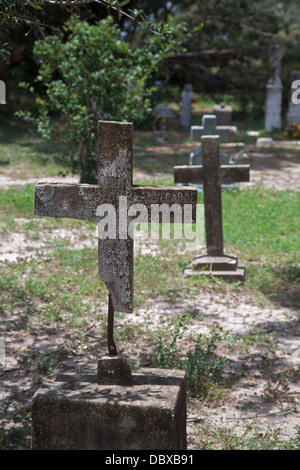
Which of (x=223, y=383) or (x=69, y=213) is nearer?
(x=69, y=213)

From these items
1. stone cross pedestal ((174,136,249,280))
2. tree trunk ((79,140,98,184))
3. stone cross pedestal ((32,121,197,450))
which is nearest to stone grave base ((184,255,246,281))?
stone cross pedestal ((174,136,249,280))

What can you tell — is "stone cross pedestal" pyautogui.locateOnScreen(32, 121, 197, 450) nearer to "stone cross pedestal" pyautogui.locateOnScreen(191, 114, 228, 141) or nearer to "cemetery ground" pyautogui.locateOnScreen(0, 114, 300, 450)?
"cemetery ground" pyautogui.locateOnScreen(0, 114, 300, 450)

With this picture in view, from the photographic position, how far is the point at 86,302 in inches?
220

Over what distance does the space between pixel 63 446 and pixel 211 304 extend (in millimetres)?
3007

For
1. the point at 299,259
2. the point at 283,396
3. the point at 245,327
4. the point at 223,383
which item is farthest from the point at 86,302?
the point at 299,259

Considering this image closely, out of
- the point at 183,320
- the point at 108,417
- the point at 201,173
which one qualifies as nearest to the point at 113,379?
the point at 108,417

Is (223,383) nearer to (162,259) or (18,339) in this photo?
(18,339)

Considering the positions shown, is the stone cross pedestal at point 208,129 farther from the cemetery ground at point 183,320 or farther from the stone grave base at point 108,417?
the stone grave base at point 108,417

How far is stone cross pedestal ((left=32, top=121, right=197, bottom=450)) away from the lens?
9.13 ft

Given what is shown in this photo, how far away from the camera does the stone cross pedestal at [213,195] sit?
20.7 ft

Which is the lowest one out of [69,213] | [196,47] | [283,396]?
[283,396]

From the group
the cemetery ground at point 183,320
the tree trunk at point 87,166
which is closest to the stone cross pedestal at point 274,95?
the cemetery ground at point 183,320

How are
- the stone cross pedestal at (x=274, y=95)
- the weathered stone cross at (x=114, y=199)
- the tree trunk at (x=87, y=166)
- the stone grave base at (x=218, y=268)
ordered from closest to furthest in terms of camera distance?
1. the weathered stone cross at (x=114, y=199)
2. the stone grave base at (x=218, y=268)
3. the tree trunk at (x=87, y=166)
4. the stone cross pedestal at (x=274, y=95)

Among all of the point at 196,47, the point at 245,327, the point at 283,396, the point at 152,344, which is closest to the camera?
the point at 283,396
